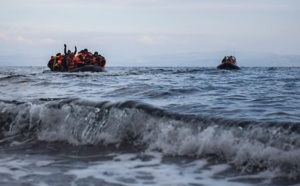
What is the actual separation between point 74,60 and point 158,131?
24.9 metres

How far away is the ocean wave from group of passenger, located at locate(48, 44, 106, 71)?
21.8 m

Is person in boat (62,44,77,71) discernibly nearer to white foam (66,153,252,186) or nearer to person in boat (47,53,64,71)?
person in boat (47,53,64,71)

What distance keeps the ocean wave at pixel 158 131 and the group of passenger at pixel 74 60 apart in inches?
859

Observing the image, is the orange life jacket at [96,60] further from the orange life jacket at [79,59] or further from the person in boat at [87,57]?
the orange life jacket at [79,59]

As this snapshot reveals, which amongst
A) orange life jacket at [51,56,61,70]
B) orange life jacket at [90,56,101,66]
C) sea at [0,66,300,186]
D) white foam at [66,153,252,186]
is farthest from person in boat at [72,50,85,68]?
white foam at [66,153,252,186]

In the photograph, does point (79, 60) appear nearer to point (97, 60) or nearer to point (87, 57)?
point (87, 57)

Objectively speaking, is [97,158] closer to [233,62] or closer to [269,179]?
[269,179]

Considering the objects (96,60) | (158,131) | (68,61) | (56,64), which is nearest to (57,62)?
(56,64)

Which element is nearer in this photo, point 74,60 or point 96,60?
point 74,60

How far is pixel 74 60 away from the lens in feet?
98.2

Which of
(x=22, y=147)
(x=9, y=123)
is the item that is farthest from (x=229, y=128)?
(x=9, y=123)

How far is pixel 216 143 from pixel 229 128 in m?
0.41

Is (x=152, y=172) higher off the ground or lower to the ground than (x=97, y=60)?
lower

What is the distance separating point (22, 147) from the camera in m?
6.26
